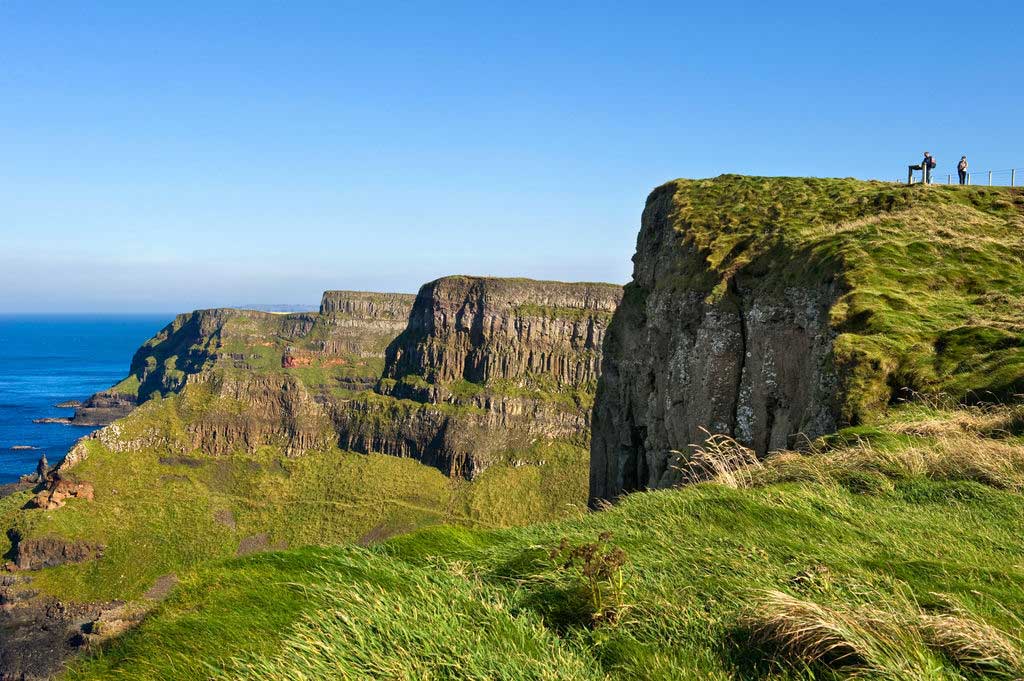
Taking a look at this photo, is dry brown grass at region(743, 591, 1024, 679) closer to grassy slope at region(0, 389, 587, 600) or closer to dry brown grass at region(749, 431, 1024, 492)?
dry brown grass at region(749, 431, 1024, 492)

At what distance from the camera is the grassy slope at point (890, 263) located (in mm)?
16547

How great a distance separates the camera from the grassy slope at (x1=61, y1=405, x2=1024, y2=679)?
4.43m

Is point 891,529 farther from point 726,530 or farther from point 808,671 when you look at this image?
point 808,671

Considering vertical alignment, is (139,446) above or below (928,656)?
below

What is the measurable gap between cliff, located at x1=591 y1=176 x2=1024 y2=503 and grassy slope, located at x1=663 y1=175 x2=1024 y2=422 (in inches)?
2.8

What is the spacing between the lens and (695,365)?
2970 centimetres

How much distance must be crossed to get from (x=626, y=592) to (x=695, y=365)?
82.9 feet

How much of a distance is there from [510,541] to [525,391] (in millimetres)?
137061

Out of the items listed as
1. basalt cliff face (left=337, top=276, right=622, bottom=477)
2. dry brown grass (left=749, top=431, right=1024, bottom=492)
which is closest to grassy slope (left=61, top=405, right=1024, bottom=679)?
dry brown grass (left=749, top=431, right=1024, bottom=492)

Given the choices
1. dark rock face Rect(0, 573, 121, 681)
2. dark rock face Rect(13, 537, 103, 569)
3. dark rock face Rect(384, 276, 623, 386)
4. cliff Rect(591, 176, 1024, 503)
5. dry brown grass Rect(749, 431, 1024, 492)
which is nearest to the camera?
dry brown grass Rect(749, 431, 1024, 492)

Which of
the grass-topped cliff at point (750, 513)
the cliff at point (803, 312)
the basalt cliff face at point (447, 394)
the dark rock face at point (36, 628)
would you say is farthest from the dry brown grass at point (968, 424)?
the basalt cliff face at point (447, 394)

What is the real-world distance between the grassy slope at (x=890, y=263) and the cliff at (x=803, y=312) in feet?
0.23

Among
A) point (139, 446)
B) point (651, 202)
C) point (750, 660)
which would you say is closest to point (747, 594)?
point (750, 660)

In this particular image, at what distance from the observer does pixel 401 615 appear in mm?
4828
